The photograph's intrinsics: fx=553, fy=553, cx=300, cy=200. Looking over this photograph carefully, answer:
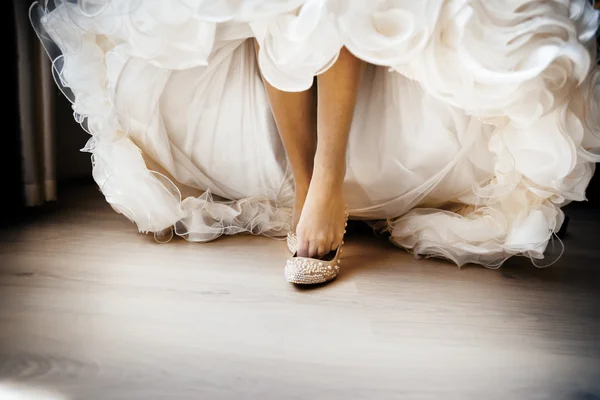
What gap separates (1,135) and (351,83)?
89cm

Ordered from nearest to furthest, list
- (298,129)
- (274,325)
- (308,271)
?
(274,325) < (308,271) < (298,129)

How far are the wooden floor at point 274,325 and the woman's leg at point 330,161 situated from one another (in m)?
0.08

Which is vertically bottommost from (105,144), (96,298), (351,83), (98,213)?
(98,213)

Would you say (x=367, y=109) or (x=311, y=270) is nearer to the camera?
(x=311, y=270)

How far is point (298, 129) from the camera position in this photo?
42.8 inches

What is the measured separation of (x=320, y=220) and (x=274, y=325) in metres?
0.27

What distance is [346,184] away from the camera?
1.20 meters

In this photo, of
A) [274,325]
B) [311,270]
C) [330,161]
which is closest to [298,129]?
[330,161]

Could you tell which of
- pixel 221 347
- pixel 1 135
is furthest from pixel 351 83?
pixel 1 135

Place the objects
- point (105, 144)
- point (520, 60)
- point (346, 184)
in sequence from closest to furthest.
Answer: point (520, 60) < point (105, 144) < point (346, 184)

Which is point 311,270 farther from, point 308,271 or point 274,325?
point 274,325

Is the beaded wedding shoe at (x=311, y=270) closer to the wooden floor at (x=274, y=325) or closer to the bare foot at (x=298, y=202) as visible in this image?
the wooden floor at (x=274, y=325)

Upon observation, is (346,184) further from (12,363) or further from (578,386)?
(12,363)

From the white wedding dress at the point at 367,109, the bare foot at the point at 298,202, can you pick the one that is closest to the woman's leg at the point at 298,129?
the bare foot at the point at 298,202
